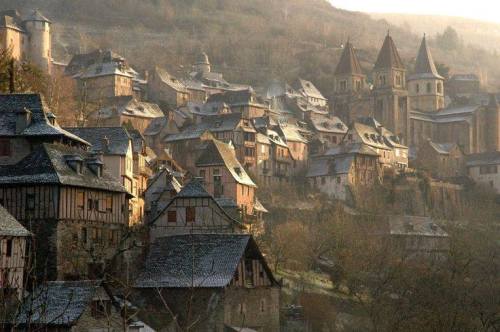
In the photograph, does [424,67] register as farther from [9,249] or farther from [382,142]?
[9,249]

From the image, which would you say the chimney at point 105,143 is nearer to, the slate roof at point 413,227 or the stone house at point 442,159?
the slate roof at point 413,227

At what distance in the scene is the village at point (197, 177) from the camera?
49156 millimetres

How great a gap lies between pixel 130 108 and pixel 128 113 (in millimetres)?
1470

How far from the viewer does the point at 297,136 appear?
108 metres

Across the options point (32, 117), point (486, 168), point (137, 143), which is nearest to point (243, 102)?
point (486, 168)

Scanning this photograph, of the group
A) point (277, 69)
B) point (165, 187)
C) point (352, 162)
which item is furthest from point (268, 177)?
point (277, 69)

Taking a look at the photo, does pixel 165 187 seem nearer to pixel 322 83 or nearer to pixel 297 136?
pixel 297 136

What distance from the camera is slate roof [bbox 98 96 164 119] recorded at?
331 ft

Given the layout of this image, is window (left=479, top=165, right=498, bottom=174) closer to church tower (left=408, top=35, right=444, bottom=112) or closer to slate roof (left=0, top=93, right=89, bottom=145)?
church tower (left=408, top=35, right=444, bottom=112)

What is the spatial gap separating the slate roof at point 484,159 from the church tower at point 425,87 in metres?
21.3

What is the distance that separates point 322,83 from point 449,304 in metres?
85.9

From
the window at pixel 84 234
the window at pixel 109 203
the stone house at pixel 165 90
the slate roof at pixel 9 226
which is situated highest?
the stone house at pixel 165 90

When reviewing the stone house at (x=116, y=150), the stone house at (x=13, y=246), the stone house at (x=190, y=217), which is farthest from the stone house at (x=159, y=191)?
the stone house at (x=13, y=246)

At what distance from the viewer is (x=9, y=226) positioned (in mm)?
45188
